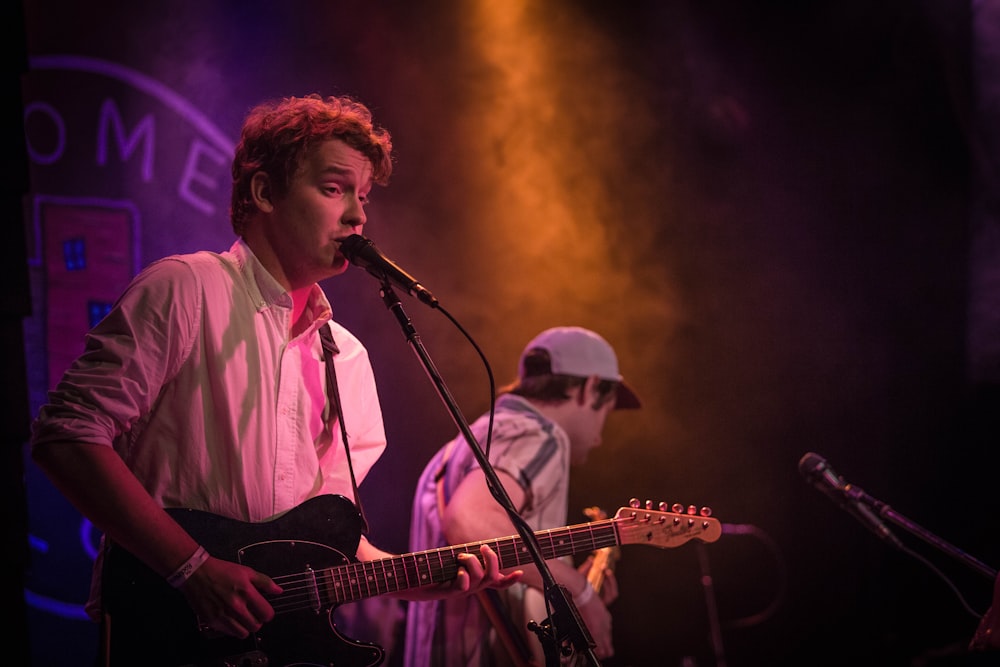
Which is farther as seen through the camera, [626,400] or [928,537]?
[626,400]

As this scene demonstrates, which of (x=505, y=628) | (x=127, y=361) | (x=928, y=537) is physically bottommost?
(x=505, y=628)

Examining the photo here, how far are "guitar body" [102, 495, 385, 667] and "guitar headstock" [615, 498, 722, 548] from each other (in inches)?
35.6

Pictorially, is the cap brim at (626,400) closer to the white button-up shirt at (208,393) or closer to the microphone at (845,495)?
the microphone at (845,495)

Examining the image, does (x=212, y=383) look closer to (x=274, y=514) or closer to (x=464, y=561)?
(x=274, y=514)

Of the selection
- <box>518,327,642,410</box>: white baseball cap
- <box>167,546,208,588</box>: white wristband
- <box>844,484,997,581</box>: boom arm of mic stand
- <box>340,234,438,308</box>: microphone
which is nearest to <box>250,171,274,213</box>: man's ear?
<box>340,234,438,308</box>: microphone

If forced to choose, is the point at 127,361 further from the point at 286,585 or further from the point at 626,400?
the point at 626,400

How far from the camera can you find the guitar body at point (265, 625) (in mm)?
2064

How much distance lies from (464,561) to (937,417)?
335 centimetres

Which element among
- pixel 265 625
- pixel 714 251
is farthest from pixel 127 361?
pixel 714 251

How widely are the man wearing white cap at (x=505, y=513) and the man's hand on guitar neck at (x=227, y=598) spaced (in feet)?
3.80

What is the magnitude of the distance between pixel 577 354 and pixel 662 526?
1246mm

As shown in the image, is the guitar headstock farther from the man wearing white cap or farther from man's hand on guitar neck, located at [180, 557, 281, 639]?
man's hand on guitar neck, located at [180, 557, 281, 639]

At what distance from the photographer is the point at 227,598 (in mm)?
2070

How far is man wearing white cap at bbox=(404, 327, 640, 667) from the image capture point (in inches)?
128
